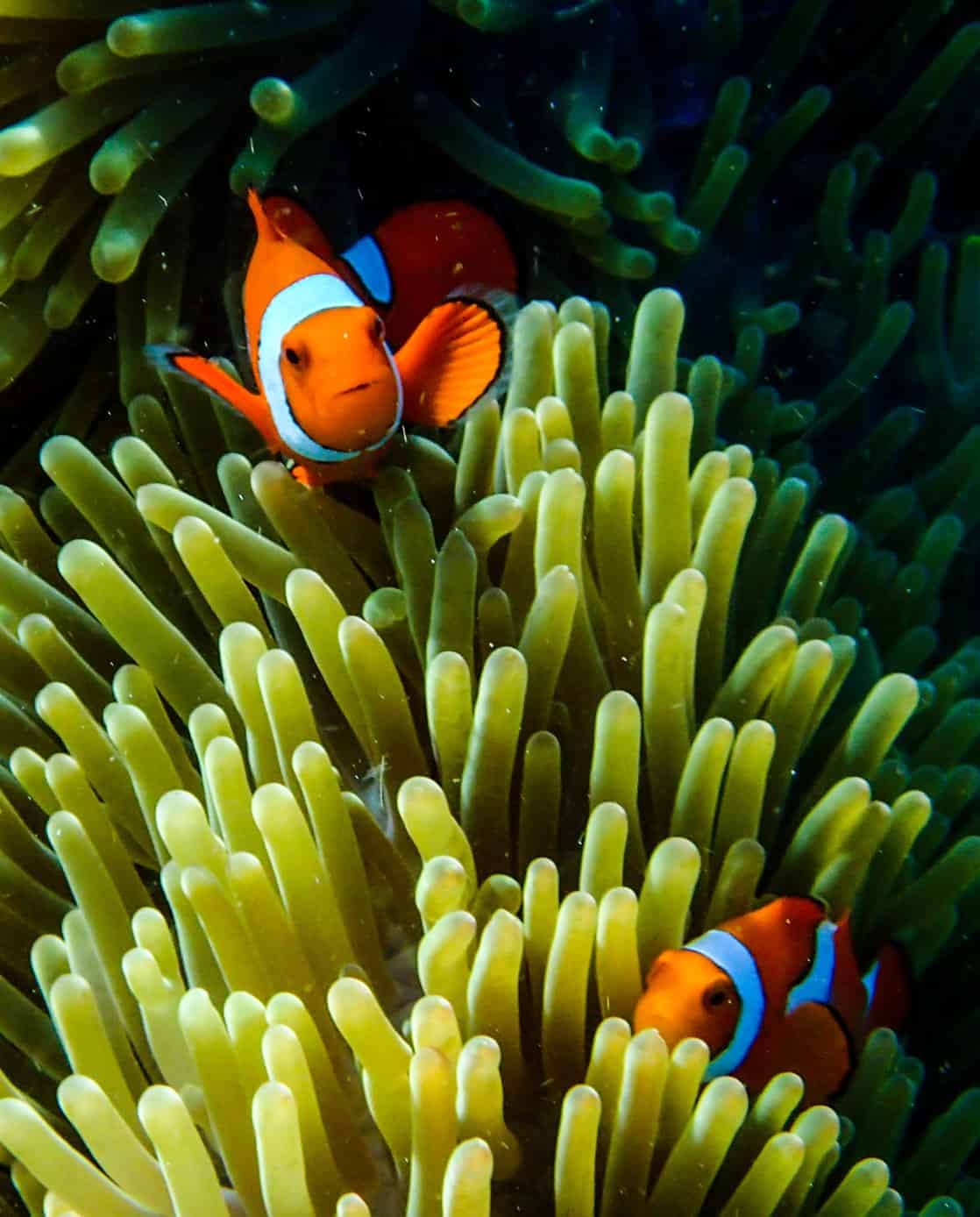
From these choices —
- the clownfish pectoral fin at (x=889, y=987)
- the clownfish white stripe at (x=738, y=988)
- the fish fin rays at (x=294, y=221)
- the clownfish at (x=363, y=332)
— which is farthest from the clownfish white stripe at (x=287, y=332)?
the clownfish pectoral fin at (x=889, y=987)

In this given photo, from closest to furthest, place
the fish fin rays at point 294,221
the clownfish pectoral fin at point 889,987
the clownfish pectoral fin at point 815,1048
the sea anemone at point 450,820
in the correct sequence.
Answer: the sea anemone at point 450,820 → the clownfish pectoral fin at point 815,1048 → the clownfish pectoral fin at point 889,987 → the fish fin rays at point 294,221

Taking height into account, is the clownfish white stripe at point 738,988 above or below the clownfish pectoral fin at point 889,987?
above

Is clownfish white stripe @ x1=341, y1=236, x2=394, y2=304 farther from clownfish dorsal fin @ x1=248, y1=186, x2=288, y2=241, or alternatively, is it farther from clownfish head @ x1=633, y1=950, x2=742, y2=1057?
clownfish head @ x1=633, y1=950, x2=742, y2=1057

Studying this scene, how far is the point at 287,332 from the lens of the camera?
0.96m

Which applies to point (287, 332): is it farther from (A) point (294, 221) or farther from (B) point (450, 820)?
(B) point (450, 820)

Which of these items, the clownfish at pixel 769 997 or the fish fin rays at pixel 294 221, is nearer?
the clownfish at pixel 769 997

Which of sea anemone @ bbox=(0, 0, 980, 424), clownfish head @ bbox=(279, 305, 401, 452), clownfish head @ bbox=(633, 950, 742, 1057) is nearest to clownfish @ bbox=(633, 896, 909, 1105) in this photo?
clownfish head @ bbox=(633, 950, 742, 1057)

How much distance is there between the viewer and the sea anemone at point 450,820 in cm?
76

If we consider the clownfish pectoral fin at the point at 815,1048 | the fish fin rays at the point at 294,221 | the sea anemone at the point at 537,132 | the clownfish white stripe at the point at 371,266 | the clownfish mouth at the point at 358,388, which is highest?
the sea anemone at the point at 537,132

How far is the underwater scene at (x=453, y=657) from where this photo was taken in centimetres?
79

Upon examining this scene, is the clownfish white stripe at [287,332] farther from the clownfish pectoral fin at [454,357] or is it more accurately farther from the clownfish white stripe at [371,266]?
the clownfish white stripe at [371,266]

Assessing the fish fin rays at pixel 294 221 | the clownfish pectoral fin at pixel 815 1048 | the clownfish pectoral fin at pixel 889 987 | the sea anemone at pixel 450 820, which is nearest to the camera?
the sea anemone at pixel 450 820

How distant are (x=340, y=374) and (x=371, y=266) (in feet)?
1.03

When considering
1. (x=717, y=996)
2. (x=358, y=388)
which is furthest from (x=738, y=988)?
(x=358, y=388)
